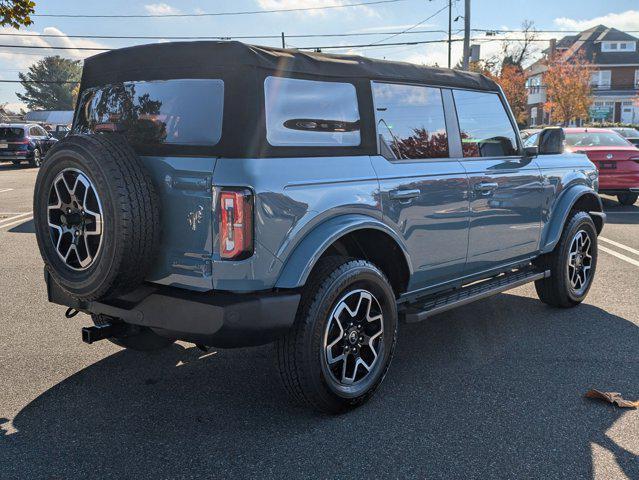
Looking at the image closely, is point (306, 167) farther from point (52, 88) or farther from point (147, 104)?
point (52, 88)

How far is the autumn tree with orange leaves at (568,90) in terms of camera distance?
48.5m

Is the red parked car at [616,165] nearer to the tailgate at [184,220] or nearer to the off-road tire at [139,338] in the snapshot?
the off-road tire at [139,338]

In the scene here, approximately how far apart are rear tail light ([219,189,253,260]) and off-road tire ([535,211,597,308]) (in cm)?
336

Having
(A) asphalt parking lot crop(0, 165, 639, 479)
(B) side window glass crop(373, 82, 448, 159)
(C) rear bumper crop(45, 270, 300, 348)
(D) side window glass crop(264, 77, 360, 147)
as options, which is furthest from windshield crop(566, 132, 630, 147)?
(C) rear bumper crop(45, 270, 300, 348)

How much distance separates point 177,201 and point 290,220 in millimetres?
566

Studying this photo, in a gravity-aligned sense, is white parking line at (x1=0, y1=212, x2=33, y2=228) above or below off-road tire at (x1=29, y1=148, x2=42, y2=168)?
below

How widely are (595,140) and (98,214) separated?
12098 millimetres

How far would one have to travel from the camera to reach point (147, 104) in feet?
10.6

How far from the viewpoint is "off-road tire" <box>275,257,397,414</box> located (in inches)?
120

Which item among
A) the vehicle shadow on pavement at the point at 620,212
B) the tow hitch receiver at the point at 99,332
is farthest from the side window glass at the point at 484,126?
the vehicle shadow on pavement at the point at 620,212

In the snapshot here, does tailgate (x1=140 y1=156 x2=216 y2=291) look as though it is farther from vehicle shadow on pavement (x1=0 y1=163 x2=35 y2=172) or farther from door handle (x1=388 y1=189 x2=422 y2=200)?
vehicle shadow on pavement (x1=0 y1=163 x2=35 y2=172)

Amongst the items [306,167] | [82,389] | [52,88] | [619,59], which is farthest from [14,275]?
[52,88]

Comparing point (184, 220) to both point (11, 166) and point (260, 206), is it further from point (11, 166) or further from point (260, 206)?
point (11, 166)

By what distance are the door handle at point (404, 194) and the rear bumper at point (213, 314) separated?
0.94m
